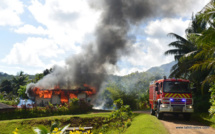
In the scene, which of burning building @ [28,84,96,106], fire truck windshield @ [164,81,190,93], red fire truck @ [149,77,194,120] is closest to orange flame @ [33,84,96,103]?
burning building @ [28,84,96,106]

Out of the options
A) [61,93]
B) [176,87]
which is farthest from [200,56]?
[61,93]

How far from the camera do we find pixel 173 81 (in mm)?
16016

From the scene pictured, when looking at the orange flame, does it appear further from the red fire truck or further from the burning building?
the red fire truck

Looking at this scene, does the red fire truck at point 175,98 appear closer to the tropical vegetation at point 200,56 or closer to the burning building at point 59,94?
the tropical vegetation at point 200,56

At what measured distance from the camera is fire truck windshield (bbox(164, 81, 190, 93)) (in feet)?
51.6

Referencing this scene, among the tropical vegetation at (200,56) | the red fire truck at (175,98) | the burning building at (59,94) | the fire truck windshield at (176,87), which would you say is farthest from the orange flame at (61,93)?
the fire truck windshield at (176,87)

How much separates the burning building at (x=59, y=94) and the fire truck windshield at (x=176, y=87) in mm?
17968

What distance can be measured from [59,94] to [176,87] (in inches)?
801

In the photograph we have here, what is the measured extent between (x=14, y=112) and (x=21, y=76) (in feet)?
142

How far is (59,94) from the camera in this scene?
32.0 meters

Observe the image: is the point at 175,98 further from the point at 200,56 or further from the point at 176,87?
the point at 200,56

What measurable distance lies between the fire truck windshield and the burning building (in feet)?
59.0

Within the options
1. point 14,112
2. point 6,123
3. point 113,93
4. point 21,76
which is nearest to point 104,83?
point 113,93

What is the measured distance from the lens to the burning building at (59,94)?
104ft
